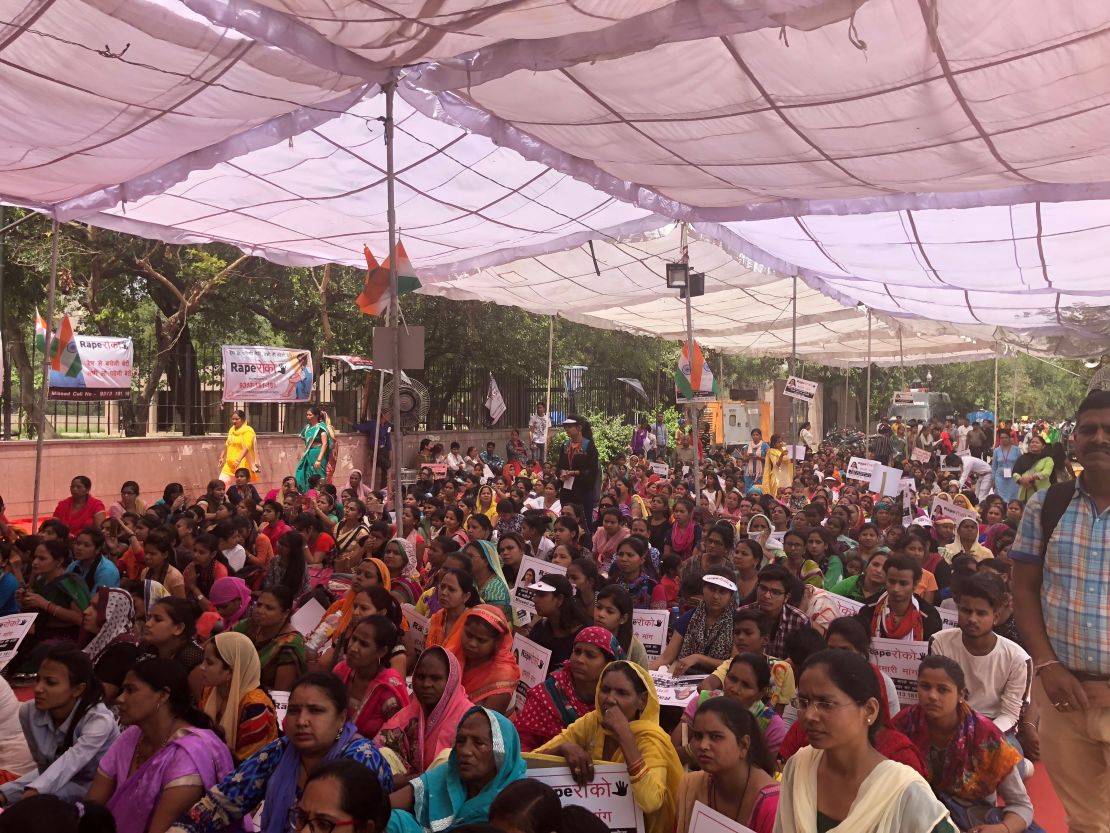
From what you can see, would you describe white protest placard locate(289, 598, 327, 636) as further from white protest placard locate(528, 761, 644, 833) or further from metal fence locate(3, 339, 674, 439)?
metal fence locate(3, 339, 674, 439)

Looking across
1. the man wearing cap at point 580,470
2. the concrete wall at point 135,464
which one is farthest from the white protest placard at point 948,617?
the concrete wall at point 135,464

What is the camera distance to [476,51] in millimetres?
5727

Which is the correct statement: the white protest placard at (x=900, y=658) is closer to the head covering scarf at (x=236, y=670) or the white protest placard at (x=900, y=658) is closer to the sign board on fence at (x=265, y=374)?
the head covering scarf at (x=236, y=670)

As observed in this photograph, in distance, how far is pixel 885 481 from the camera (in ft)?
42.2

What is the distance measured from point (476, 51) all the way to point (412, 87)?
0.92m

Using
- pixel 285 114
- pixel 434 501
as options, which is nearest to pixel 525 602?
pixel 285 114

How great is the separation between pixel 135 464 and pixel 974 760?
1336 cm

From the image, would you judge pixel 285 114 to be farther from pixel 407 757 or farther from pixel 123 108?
pixel 407 757

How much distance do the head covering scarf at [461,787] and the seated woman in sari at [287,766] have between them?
201 millimetres

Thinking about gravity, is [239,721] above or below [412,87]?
below

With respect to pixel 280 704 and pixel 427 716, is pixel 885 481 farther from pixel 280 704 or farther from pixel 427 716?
pixel 280 704

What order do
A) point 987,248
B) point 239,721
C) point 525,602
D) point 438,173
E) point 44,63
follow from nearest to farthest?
point 239,721, point 44,63, point 525,602, point 438,173, point 987,248

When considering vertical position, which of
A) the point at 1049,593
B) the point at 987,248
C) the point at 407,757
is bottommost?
the point at 407,757

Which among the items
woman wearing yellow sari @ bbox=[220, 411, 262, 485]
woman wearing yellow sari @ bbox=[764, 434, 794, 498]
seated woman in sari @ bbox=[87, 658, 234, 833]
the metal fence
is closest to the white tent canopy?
seated woman in sari @ bbox=[87, 658, 234, 833]
